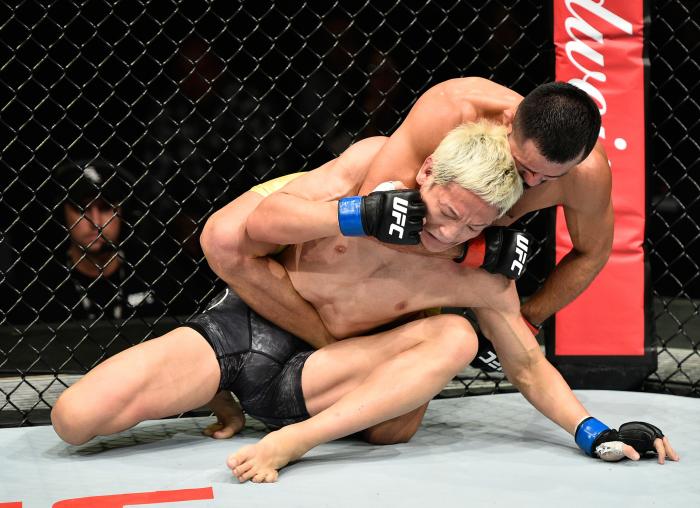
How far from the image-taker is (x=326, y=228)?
1.81 meters

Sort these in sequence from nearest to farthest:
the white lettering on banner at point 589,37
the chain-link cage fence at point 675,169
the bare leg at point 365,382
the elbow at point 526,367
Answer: the bare leg at point 365,382 < the elbow at point 526,367 < the white lettering on banner at point 589,37 < the chain-link cage fence at point 675,169

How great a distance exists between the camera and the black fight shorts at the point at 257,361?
204 cm

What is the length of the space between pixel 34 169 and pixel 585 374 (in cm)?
211

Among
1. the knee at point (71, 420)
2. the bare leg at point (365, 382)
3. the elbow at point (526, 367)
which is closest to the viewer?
the bare leg at point (365, 382)

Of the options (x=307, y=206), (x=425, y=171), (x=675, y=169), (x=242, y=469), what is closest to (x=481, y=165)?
(x=425, y=171)

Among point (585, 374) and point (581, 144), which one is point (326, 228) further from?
point (585, 374)

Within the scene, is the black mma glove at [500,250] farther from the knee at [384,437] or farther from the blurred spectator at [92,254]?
the blurred spectator at [92,254]

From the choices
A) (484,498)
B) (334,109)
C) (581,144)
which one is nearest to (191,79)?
(334,109)

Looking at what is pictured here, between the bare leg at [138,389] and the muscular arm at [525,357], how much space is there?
0.62 metres

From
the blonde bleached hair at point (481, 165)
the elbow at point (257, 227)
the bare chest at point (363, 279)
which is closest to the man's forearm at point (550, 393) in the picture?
the bare chest at point (363, 279)

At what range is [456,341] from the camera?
1.93 m

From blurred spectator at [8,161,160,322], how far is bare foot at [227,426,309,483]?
1416 mm

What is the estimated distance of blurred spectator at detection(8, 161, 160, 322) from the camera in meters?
3.17

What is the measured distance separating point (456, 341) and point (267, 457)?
46 centimetres
